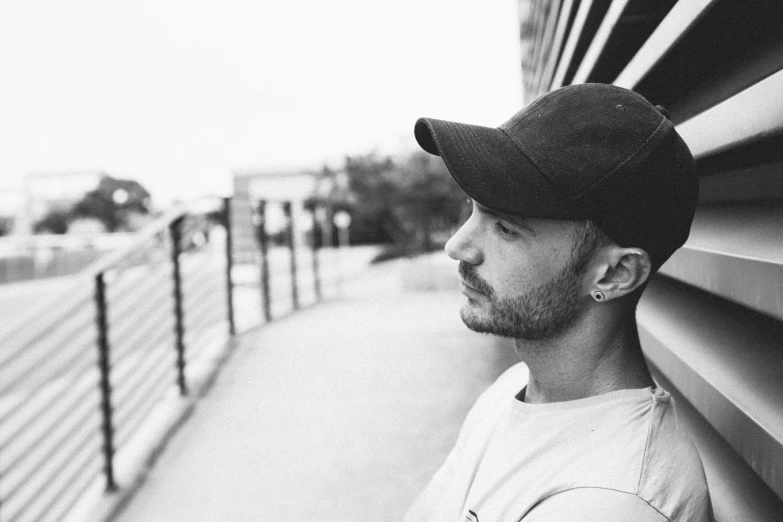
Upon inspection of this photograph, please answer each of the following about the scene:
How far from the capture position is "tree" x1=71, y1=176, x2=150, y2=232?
208 ft

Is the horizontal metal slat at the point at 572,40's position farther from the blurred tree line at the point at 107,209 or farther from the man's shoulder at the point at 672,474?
Result: the blurred tree line at the point at 107,209

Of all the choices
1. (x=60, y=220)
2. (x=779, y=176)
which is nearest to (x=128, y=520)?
(x=779, y=176)

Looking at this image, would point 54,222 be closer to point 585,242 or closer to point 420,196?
point 420,196

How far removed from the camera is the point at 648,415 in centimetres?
113

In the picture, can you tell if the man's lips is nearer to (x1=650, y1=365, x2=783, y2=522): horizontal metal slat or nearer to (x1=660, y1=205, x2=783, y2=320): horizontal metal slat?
(x1=660, y1=205, x2=783, y2=320): horizontal metal slat

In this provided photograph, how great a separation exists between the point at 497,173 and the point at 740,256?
0.42 metres

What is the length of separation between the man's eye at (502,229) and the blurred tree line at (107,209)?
209ft

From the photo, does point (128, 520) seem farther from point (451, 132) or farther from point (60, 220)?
point (60, 220)

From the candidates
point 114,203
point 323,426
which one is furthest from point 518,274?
point 114,203

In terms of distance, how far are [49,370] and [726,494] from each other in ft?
32.4

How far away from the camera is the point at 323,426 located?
3.74m

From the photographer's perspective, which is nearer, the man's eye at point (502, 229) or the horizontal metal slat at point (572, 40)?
the man's eye at point (502, 229)

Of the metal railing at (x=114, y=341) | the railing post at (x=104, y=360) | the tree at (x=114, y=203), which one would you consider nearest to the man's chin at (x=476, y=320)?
the metal railing at (x=114, y=341)

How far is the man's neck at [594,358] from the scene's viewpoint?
1255mm
